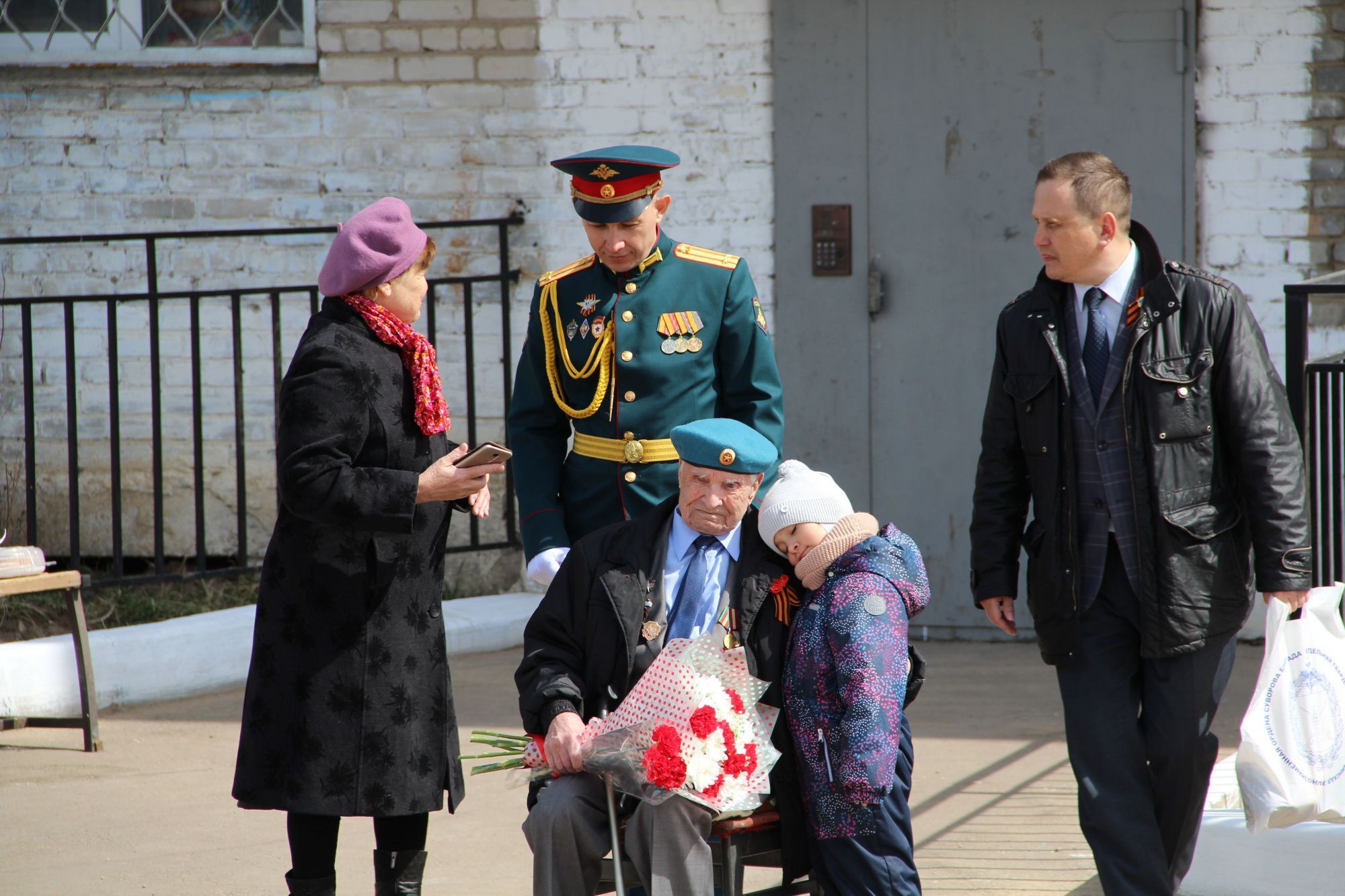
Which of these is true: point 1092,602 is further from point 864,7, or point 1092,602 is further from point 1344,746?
point 864,7

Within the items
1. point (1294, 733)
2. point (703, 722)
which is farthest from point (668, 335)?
point (1294, 733)

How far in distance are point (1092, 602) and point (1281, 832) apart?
2.45 feet

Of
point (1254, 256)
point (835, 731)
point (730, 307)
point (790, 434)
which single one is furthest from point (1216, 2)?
point (835, 731)

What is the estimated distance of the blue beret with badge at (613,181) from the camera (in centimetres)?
328

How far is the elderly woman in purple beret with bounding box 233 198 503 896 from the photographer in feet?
9.79

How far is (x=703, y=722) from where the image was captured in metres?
2.71

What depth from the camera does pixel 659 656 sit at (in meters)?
2.80

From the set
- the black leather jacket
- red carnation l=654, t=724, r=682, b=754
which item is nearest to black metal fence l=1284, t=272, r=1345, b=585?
the black leather jacket

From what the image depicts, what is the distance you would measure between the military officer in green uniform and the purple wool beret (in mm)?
441

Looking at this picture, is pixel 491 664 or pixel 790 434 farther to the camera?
pixel 790 434

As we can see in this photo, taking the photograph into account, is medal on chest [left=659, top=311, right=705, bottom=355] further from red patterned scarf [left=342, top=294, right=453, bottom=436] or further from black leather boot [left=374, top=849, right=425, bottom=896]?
black leather boot [left=374, top=849, right=425, bottom=896]

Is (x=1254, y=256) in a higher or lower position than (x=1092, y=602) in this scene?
higher

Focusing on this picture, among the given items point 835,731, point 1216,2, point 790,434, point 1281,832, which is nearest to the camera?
point 835,731

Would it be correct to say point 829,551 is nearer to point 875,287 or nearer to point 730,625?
point 730,625
